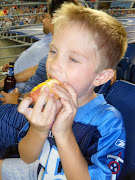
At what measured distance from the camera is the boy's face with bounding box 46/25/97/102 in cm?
83

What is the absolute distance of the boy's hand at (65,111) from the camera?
0.73 meters

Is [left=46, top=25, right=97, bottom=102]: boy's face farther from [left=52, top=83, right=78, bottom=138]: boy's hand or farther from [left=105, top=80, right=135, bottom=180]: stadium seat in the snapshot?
[left=105, top=80, right=135, bottom=180]: stadium seat

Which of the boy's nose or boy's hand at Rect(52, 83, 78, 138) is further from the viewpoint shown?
the boy's nose

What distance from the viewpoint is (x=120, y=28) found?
0.98 m

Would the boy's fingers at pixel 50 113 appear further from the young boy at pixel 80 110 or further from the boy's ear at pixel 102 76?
the boy's ear at pixel 102 76

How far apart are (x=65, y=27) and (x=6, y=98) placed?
1092 millimetres

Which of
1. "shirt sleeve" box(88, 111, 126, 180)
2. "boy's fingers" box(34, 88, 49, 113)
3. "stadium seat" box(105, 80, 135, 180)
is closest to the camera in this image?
"boy's fingers" box(34, 88, 49, 113)

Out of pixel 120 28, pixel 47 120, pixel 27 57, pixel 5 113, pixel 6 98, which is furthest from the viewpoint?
pixel 27 57

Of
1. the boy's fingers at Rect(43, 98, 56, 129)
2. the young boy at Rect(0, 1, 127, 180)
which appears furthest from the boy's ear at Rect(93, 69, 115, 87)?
the boy's fingers at Rect(43, 98, 56, 129)

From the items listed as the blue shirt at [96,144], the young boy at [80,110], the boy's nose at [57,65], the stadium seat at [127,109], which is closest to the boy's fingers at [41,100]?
the young boy at [80,110]

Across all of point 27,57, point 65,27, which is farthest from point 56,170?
point 27,57

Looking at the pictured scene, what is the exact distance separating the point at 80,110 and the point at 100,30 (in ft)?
1.33

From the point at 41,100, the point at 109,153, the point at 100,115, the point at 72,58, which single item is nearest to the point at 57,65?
the point at 72,58

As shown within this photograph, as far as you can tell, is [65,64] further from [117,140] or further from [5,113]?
[5,113]
